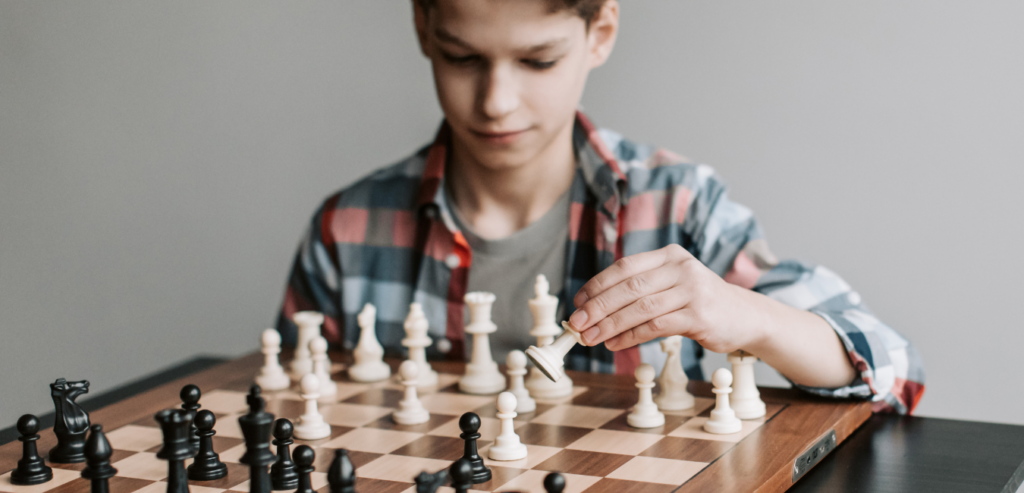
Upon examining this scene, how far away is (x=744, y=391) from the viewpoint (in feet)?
4.66

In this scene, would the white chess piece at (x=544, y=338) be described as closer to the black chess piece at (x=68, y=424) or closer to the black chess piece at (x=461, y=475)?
the black chess piece at (x=461, y=475)

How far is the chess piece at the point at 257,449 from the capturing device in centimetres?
103

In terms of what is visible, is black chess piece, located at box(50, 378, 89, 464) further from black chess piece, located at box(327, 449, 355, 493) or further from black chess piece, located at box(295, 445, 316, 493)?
black chess piece, located at box(327, 449, 355, 493)

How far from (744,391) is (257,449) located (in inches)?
29.0

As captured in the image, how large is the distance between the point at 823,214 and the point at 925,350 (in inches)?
19.8

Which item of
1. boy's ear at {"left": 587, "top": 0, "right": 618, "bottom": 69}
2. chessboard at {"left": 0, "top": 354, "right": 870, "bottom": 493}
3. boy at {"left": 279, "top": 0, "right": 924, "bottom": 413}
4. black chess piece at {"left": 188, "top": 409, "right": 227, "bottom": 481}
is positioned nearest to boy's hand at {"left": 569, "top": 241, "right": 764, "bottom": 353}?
boy at {"left": 279, "top": 0, "right": 924, "bottom": 413}

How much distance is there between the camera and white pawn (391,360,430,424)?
4.66 feet

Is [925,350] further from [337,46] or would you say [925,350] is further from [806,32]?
[337,46]

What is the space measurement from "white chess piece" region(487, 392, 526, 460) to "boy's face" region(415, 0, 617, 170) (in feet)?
2.19

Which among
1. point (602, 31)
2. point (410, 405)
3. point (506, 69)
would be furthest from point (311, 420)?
point (602, 31)

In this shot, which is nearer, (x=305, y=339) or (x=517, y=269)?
(x=305, y=339)

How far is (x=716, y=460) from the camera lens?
119 centimetres

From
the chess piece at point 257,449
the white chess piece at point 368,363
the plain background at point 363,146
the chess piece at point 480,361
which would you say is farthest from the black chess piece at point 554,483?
the plain background at point 363,146

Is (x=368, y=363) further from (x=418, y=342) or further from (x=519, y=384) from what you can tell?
(x=519, y=384)
